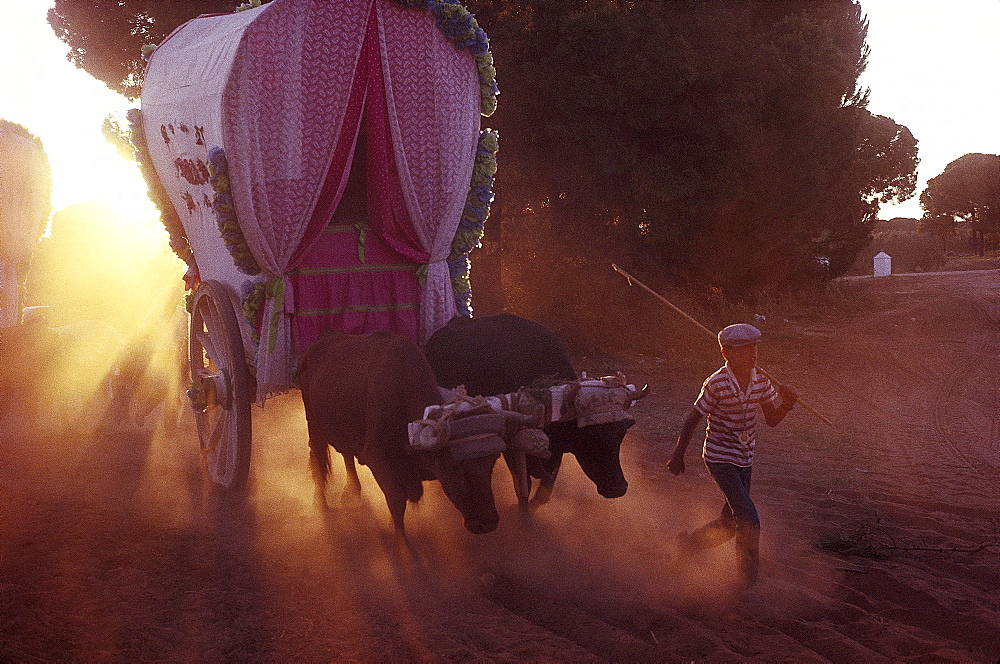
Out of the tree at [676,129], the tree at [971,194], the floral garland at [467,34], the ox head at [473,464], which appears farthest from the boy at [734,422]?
the tree at [971,194]

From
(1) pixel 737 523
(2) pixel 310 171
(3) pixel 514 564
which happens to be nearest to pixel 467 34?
(2) pixel 310 171

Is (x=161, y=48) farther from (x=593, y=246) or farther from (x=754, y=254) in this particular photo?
(x=754, y=254)

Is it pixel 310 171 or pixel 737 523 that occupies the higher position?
pixel 310 171

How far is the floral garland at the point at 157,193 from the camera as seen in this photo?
309 inches

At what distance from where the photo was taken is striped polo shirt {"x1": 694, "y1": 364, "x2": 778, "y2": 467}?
4.78 metres

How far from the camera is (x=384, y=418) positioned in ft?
17.6

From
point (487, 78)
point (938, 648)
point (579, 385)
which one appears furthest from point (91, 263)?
point (938, 648)

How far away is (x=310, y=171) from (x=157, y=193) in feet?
8.21

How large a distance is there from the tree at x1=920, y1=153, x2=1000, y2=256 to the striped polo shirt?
3939cm

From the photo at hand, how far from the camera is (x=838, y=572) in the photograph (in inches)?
197

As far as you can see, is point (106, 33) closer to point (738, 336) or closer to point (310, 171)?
point (310, 171)

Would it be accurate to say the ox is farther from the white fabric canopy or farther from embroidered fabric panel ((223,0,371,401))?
embroidered fabric panel ((223,0,371,401))

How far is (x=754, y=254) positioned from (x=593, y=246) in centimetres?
328

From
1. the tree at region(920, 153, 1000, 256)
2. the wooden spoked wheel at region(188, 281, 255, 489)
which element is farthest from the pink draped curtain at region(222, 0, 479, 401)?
the tree at region(920, 153, 1000, 256)
